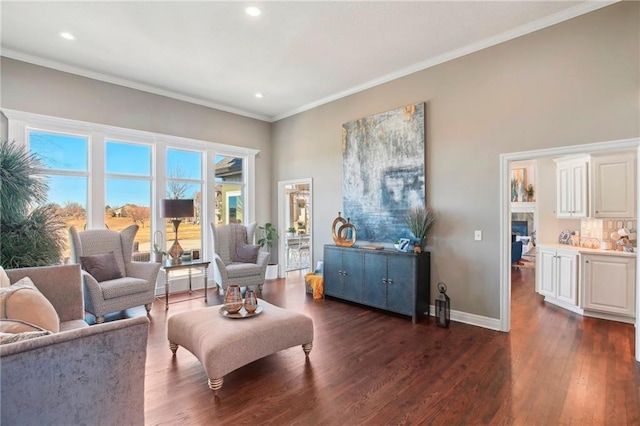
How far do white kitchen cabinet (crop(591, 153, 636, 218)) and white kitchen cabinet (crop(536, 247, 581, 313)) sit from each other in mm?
765

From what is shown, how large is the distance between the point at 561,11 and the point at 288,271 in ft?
20.7

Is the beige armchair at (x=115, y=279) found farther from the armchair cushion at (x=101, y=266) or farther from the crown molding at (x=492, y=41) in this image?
the crown molding at (x=492, y=41)

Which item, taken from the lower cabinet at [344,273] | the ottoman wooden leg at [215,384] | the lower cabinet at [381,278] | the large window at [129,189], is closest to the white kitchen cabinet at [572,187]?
the lower cabinet at [381,278]

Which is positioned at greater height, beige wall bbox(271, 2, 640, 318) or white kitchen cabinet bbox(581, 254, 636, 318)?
beige wall bbox(271, 2, 640, 318)

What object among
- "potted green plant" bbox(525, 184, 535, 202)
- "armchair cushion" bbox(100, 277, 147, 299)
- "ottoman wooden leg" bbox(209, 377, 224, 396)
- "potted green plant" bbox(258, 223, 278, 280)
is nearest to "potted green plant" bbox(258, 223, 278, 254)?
"potted green plant" bbox(258, 223, 278, 280)

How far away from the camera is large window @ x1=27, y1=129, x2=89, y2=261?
4371mm

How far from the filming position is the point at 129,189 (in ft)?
16.8

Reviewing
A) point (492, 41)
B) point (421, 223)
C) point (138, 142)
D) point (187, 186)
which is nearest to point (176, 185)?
point (187, 186)

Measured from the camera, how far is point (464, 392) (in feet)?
7.82

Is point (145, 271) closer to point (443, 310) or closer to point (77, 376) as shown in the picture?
point (77, 376)

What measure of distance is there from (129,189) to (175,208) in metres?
1.04

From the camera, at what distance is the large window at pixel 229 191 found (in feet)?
20.2

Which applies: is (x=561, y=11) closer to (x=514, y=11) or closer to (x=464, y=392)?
(x=514, y=11)

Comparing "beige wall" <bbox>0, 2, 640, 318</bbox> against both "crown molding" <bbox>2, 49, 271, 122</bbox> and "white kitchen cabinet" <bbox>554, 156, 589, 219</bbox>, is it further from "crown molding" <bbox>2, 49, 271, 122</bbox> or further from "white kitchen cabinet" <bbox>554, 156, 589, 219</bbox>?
"white kitchen cabinet" <bbox>554, 156, 589, 219</bbox>
